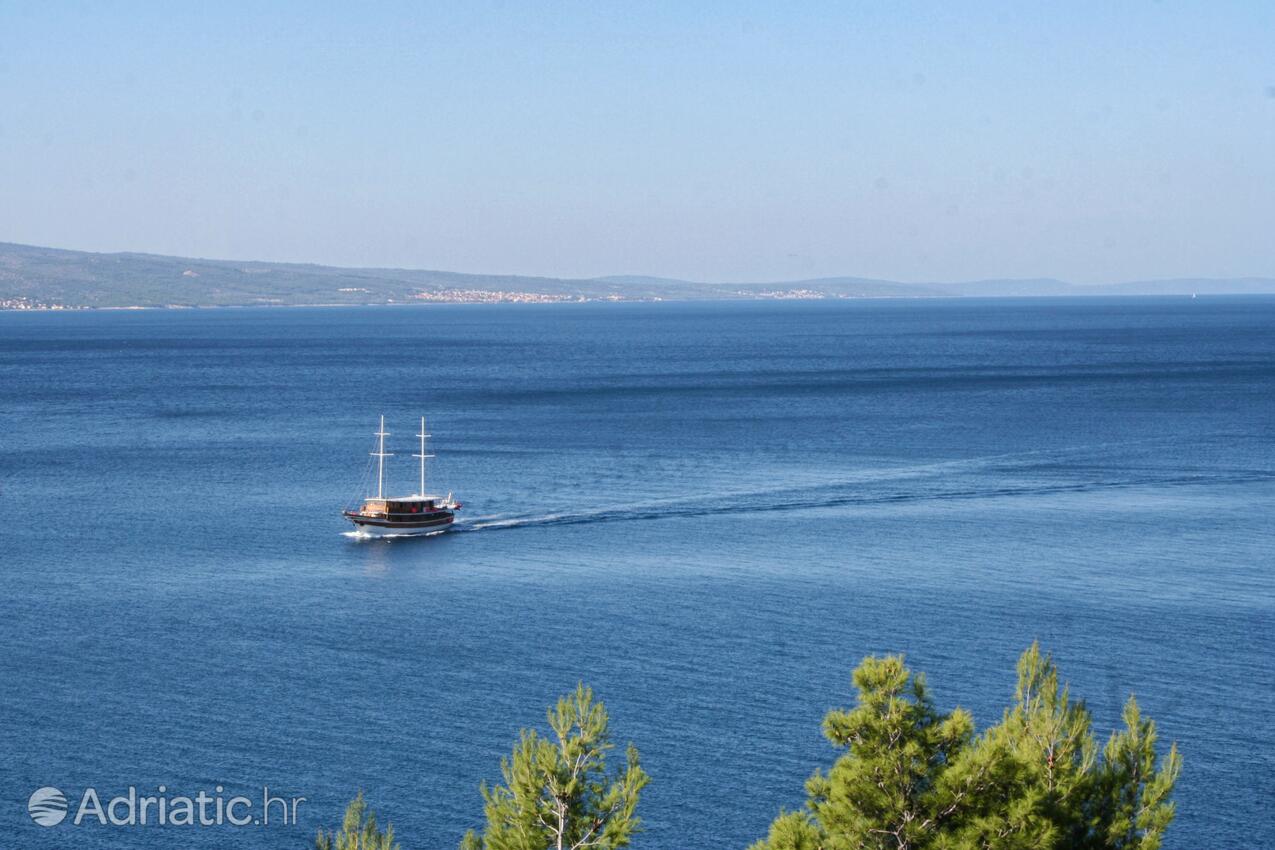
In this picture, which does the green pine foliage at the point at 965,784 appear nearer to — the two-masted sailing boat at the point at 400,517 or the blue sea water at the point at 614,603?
the blue sea water at the point at 614,603

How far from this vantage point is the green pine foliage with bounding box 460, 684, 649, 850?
26.1 m

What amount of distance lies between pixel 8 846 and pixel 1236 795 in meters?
32.5

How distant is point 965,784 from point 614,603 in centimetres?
3950

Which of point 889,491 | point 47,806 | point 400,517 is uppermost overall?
point 889,491

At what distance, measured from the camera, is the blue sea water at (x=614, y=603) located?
1759 inches

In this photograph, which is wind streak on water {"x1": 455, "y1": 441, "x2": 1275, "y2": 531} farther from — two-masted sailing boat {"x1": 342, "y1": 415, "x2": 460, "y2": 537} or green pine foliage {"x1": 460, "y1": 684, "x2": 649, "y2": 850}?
green pine foliage {"x1": 460, "y1": 684, "x2": 649, "y2": 850}

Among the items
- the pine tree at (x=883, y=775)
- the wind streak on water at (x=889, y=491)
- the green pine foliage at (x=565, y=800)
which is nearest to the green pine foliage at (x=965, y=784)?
the pine tree at (x=883, y=775)

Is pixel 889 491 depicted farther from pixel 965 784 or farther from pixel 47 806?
pixel 965 784

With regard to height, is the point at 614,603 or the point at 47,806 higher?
the point at 614,603

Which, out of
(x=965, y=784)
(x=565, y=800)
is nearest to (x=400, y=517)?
(x=565, y=800)

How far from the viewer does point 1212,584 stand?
65750mm

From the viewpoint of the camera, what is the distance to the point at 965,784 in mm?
24672

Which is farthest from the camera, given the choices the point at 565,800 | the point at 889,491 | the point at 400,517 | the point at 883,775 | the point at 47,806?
the point at 889,491

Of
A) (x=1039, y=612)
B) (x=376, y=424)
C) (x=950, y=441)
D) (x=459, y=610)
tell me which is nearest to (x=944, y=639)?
(x=1039, y=612)
